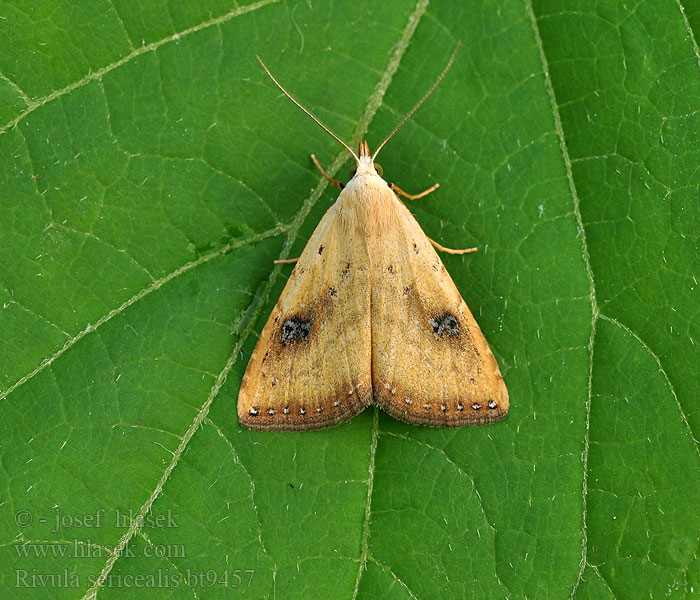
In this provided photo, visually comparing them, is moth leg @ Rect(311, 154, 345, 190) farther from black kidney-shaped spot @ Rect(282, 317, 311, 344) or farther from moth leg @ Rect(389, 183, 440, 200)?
black kidney-shaped spot @ Rect(282, 317, 311, 344)

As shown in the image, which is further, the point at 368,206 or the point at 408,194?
the point at 408,194

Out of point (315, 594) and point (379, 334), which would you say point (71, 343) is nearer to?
point (379, 334)

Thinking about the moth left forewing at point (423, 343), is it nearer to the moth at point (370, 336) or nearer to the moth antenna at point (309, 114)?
the moth at point (370, 336)

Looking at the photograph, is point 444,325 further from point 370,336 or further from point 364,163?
point 364,163

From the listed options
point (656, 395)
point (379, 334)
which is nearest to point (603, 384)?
point (656, 395)

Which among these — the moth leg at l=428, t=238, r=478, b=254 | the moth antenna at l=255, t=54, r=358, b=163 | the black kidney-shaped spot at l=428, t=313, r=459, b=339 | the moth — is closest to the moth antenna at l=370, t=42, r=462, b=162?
the moth

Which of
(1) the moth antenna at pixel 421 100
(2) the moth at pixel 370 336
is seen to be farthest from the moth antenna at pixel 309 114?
(1) the moth antenna at pixel 421 100

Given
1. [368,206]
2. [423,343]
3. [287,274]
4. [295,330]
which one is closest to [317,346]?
[295,330]
